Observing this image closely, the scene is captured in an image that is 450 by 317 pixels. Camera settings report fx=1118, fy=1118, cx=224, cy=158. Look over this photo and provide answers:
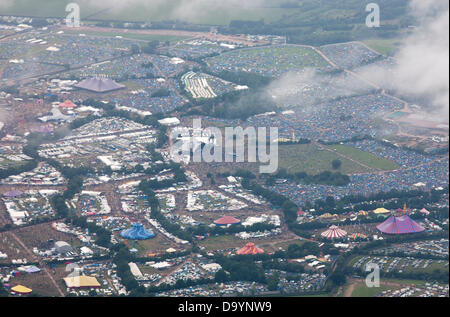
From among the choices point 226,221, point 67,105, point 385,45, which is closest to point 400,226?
point 226,221

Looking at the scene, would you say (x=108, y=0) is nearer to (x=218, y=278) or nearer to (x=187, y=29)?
(x=187, y=29)

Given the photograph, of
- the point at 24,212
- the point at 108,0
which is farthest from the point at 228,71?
the point at 24,212

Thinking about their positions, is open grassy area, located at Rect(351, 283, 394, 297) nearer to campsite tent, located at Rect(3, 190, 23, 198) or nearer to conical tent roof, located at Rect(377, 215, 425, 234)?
conical tent roof, located at Rect(377, 215, 425, 234)

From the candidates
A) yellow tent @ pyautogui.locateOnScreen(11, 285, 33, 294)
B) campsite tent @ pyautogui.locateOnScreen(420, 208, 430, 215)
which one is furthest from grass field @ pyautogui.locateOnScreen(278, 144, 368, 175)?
yellow tent @ pyautogui.locateOnScreen(11, 285, 33, 294)

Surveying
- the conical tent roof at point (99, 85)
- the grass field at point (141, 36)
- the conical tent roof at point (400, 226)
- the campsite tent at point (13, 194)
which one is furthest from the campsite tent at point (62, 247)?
the grass field at point (141, 36)

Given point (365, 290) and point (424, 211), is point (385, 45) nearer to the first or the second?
point (424, 211)
